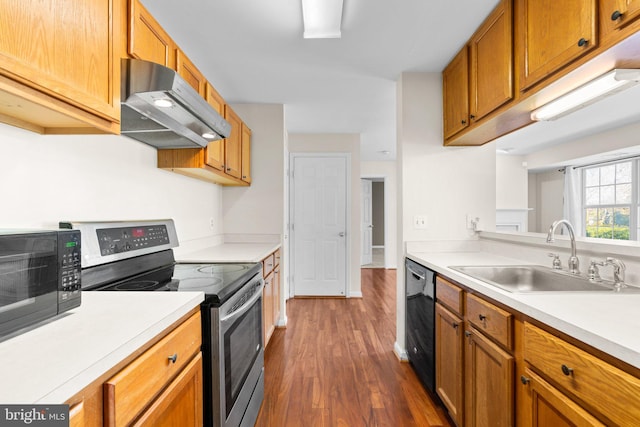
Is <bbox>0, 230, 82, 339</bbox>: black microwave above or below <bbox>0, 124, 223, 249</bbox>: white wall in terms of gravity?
below

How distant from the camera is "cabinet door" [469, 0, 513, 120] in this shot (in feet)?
5.32

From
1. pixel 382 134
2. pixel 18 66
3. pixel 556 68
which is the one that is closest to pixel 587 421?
pixel 556 68

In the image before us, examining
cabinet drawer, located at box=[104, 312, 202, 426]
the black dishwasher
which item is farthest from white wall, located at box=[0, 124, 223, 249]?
the black dishwasher

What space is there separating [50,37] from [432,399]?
8.33ft

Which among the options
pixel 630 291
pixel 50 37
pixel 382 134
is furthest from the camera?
pixel 382 134

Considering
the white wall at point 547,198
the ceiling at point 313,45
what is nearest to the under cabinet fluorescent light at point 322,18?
the ceiling at point 313,45

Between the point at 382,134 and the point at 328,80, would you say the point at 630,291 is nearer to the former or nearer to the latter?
the point at 328,80

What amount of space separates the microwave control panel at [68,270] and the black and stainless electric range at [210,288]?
0.41 metres

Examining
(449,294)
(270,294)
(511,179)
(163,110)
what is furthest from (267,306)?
(511,179)

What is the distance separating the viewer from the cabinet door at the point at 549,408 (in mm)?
823

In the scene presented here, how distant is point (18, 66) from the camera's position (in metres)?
0.75

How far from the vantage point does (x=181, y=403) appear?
98cm

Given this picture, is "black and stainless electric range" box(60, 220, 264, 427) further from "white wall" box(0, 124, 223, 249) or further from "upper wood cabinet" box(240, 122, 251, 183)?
"upper wood cabinet" box(240, 122, 251, 183)

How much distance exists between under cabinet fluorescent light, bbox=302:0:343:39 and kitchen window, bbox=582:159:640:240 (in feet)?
18.2
